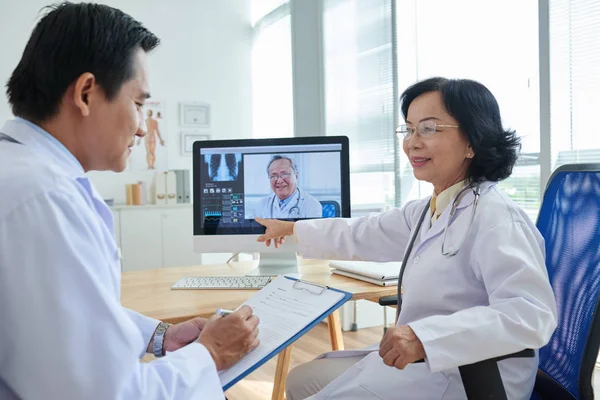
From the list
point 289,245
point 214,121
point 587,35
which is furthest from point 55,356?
point 214,121

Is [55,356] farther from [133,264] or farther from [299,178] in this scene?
[133,264]

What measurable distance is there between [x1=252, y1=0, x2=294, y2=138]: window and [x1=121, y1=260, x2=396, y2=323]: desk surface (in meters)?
3.32

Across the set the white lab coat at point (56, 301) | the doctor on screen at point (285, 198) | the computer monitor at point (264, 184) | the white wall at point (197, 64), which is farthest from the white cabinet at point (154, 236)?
the white lab coat at point (56, 301)

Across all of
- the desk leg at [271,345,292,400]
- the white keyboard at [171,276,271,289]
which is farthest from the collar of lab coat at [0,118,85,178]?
the desk leg at [271,345,292,400]

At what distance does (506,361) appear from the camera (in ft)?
4.02

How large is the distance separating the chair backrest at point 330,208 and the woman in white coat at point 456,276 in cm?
37

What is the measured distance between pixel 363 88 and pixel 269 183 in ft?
8.41

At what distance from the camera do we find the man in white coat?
670 mm

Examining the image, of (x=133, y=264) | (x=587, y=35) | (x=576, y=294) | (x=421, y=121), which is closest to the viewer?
(x=576, y=294)

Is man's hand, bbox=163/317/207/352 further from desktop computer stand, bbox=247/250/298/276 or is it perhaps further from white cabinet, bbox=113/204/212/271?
white cabinet, bbox=113/204/212/271

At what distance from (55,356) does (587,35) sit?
282 cm

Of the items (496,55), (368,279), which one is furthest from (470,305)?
(496,55)

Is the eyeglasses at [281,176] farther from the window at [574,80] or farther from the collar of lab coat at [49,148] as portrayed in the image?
the window at [574,80]

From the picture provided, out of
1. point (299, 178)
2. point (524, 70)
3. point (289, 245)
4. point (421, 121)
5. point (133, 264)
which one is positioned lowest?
point (133, 264)
